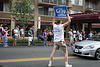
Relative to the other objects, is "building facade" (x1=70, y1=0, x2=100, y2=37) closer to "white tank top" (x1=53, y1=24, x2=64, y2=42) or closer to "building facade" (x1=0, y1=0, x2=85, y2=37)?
"building facade" (x1=0, y1=0, x2=85, y2=37)

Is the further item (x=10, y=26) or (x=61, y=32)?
(x=10, y=26)

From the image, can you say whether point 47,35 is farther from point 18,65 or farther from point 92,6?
point 92,6

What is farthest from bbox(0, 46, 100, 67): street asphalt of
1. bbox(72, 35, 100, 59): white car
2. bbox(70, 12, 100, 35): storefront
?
bbox(70, 12, 100, 35): storefront

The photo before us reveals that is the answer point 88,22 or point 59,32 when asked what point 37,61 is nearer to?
point 59,32

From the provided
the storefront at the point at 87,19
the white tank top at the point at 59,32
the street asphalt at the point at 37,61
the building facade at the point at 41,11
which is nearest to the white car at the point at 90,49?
the street asphalt at the point at 37,61

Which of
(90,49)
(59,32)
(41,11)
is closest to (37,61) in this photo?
(59,32)

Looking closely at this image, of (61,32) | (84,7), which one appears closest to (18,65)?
(61,32)

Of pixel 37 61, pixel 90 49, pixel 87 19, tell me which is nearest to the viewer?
pixel 37 61

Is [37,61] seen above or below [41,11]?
below

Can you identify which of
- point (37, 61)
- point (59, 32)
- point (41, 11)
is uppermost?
point (41, 11)

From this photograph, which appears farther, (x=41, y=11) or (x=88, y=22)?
(x=41, y=11)

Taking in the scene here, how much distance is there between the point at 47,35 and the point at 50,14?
13360 millimetres

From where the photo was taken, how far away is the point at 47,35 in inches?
612

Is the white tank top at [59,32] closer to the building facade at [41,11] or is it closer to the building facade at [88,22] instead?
the building facade at [41,11]
